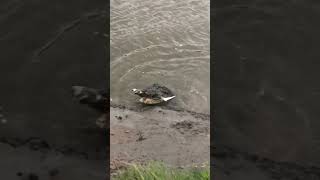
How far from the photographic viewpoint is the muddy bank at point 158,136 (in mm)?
7215

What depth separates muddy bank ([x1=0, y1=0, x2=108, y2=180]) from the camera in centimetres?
714

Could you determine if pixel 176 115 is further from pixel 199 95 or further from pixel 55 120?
pixel 55 120

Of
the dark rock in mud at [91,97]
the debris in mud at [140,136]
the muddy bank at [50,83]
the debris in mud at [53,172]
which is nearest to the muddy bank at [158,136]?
the debris in mud at [140,136]

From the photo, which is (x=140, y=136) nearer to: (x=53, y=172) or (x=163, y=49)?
(x=53, y=172)

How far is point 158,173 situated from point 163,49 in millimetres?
3177

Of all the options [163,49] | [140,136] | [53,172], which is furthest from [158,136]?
[163,49]

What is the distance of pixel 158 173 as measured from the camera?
6.51 metres

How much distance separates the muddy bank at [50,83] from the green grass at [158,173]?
45cm

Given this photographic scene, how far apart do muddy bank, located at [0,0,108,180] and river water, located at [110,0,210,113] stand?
31 centimetres

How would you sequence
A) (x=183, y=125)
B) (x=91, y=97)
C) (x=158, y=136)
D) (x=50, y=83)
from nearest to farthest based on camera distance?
(x=158, y=136), (x=183, y=125), (x=91, y=97), (x=50, y=83)

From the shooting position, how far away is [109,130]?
7.66 m
